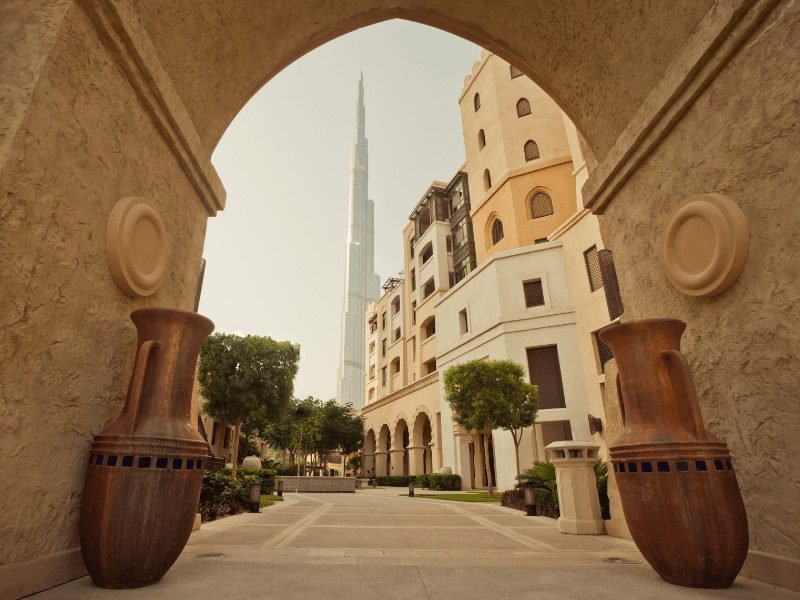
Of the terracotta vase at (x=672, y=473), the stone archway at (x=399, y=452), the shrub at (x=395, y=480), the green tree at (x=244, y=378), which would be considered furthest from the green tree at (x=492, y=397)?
the stone archway at (x=399, y=452)

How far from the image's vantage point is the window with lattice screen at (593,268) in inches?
731

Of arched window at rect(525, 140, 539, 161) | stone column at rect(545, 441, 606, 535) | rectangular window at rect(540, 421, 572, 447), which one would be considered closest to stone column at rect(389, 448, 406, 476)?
rectangular window at rect(540, 421, 572, 447)

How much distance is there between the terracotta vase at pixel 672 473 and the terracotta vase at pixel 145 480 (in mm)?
3209

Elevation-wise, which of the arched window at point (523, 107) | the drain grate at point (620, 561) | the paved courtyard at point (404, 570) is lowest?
the drain grate at point (620, 561)

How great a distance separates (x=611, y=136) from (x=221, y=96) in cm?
496

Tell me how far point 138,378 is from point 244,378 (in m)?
18.1

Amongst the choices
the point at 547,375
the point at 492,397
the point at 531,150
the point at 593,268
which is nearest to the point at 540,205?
the point at 531,150

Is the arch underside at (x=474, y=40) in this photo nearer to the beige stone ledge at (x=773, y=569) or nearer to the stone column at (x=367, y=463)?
the beige stone ledge at (x=773, y=569)

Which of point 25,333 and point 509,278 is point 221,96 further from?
point 509,278

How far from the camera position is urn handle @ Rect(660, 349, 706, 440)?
319 centimetres

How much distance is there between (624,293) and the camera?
525 cm

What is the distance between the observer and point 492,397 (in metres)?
17.2

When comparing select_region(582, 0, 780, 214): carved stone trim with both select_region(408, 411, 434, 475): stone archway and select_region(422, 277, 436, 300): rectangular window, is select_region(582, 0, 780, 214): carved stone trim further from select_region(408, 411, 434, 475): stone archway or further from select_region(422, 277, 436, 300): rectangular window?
select_region(422, 277, 436, 300): rectangular window

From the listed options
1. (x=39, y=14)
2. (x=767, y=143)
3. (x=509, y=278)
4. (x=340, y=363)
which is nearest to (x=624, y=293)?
(x=767, y=143)
